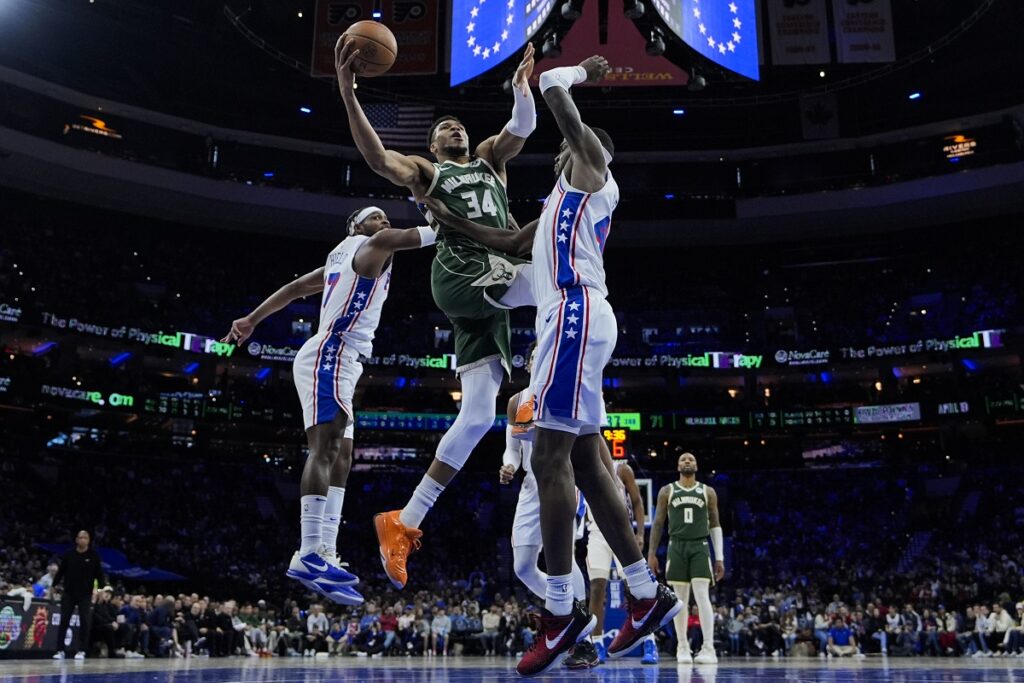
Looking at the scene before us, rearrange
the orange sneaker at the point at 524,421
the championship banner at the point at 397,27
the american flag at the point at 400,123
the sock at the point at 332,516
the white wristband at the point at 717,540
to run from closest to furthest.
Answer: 1. the sock at the point at 332,516
2. the orange sneaker at the point at 524,421
3. the white wristband at the point at 717,540
4. the championship banner at the point at 397,27
5. the american flag at the point at 400,123

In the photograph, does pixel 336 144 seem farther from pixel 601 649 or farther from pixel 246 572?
pixel 601 649

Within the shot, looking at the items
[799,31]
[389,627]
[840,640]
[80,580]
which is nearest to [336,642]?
[389,627]

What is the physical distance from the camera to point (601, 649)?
33.6 ft

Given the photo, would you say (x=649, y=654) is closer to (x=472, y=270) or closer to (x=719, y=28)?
(x=472, y=270)

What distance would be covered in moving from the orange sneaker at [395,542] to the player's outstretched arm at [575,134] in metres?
2.22

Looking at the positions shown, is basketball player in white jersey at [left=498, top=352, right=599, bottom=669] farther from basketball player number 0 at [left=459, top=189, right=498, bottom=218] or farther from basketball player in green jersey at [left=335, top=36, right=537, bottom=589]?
basketball player number 0 at [left=459, top=189, right=498, bottom=218]

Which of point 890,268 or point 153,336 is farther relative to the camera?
point 890,268

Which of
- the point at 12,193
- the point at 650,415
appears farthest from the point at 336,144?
the point at 650,415

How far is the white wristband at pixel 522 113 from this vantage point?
5582 mm

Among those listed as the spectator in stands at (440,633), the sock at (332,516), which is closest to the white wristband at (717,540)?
the sock at (332,516)

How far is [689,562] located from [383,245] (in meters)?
5.65

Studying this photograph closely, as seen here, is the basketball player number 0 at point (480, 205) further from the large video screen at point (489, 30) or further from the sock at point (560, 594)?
the large video screen at point (489, 30)

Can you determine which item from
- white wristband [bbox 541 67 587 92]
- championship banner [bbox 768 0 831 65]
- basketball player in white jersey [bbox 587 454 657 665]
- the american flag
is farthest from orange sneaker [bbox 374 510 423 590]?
the american flag

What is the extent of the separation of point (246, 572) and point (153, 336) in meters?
8.56
